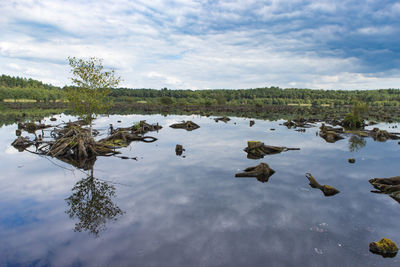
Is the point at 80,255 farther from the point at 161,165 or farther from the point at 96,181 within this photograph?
the point at 161,165

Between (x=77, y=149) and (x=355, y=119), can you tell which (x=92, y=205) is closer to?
(x=77, y=149)

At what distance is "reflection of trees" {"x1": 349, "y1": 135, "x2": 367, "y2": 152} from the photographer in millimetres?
39969

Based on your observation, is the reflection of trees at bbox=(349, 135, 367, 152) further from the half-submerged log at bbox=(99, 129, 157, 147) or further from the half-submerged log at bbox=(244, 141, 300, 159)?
the half-submerged log at bbox=(99, 129, 157, 147)

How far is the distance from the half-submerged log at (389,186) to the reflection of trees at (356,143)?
17.7m

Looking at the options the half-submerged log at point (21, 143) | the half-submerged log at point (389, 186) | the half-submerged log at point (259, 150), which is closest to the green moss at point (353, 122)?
the half-submerged log at point (259, 150)

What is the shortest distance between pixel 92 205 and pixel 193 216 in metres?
7.69

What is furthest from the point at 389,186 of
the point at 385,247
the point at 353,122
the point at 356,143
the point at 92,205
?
the point at 353,122

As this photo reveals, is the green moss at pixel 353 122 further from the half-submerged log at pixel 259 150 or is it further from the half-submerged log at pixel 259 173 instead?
the half-submerged log at pixel 259 173

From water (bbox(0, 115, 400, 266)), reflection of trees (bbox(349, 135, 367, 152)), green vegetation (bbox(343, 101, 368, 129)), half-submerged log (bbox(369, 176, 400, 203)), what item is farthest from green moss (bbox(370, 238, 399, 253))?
green vegetation (bbox(343, 101, 368, 129))

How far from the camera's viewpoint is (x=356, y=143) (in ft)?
145

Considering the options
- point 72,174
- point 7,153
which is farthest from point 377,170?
point 7,153

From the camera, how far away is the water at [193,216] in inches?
490

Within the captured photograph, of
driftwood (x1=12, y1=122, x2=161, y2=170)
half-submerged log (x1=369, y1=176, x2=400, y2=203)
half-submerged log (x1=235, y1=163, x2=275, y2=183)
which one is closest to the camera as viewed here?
half-submerged log (x1=369, y1=176, x2=400, y2=203)

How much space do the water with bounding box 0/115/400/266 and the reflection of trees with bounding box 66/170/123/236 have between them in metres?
0.13
